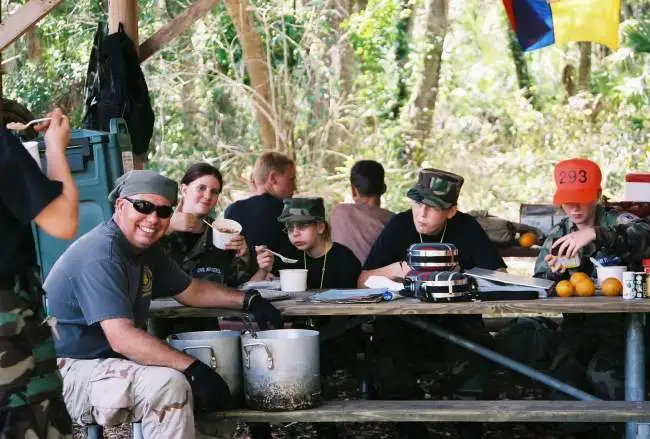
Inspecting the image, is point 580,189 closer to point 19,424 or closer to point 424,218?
point 424,218

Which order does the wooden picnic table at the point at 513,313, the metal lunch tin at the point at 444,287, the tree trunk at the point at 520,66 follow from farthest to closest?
the tree trunk at the point at 520,66 → the metal lunch tin at the point at 444,287 → the wooden picnic table at the point at 513,313

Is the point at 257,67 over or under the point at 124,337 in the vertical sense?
over

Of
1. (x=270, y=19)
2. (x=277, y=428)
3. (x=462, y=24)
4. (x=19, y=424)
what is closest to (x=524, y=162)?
(x=270, y=19)

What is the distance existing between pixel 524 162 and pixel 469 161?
0.94 m

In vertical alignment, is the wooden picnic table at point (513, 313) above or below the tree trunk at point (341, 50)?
below

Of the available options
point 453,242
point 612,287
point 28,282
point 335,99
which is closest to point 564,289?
point 612,287

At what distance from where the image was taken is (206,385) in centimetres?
404

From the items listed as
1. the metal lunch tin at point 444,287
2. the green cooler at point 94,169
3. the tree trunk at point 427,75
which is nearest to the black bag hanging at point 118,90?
the green cooler at point 94,169

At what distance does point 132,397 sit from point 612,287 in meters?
2.11

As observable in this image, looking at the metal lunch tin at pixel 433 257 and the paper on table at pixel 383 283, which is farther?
the paper on table at pixel 383 283

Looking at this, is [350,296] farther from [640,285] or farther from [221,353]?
[640,285]

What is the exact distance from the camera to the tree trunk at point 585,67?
20.8 metres

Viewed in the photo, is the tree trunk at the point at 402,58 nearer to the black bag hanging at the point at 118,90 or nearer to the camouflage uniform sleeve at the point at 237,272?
the black bag hanging at the point at 118,90

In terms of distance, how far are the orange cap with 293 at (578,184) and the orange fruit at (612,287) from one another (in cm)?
66
